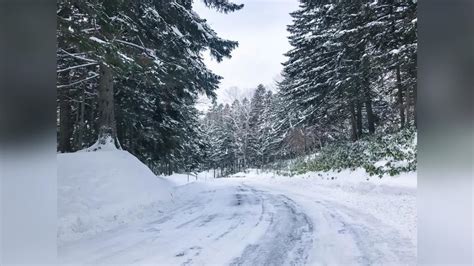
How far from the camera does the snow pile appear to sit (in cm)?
509

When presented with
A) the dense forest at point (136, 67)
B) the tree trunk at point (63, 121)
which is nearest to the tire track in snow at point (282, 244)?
the dense forest at point (136, 67)

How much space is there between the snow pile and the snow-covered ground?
2 centimetres

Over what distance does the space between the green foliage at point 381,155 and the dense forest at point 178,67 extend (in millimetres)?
290

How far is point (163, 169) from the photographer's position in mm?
21594

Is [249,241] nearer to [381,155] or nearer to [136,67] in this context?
[136,67]

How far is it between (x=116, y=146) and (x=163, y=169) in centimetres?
1286

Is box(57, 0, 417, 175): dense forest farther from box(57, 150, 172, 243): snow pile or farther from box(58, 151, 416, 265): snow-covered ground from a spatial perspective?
box(58, 151, 416, 265): snow-covered ground

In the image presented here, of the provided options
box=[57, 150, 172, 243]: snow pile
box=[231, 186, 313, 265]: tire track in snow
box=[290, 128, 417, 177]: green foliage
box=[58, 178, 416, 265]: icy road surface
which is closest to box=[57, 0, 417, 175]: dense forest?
box=[290, 128, 417, 177]: green foliage

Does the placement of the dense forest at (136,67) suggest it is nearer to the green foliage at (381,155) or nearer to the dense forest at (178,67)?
the dense forest at (178,67)

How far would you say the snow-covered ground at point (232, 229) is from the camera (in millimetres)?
3822

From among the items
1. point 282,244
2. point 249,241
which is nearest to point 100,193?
point 249,241

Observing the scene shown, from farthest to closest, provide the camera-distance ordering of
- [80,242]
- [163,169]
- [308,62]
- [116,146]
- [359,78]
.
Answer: [163,169], [308,62], [359,78], [116,146], [80,242]
